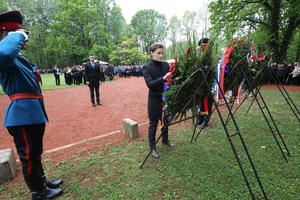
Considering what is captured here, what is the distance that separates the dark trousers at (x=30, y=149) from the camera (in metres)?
1.91

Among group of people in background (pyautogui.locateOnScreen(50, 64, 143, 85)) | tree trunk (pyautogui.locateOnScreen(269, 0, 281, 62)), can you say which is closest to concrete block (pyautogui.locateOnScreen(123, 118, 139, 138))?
group of people in background (pyautogui.locateOnScreen(50, 64, 143, 85))

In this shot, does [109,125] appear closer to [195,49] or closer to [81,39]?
[195,49]

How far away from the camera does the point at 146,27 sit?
138ft

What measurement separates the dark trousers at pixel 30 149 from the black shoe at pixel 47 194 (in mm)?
62

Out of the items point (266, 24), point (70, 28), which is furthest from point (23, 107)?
point (70, 28)

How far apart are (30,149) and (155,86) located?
192 centimetres

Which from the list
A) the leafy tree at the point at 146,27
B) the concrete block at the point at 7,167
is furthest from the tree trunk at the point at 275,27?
the leafy tree at the point at 146,27

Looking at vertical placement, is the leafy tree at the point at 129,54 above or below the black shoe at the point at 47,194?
above

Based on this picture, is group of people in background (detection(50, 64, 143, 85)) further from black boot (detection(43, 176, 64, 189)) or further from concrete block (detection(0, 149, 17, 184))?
black boot (detection(43, 176, 64, 189))

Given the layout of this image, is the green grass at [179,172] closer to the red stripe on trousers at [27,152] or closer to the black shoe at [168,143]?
the black shoe at [168,143]

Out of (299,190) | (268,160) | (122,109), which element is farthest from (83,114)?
(299,190)

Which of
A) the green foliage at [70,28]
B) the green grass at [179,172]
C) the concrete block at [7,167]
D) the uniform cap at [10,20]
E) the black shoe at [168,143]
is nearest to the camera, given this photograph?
the uniform cap at [10,20]

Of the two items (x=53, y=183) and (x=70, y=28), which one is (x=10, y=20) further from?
(x=70, y=28)

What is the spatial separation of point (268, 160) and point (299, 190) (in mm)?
686
